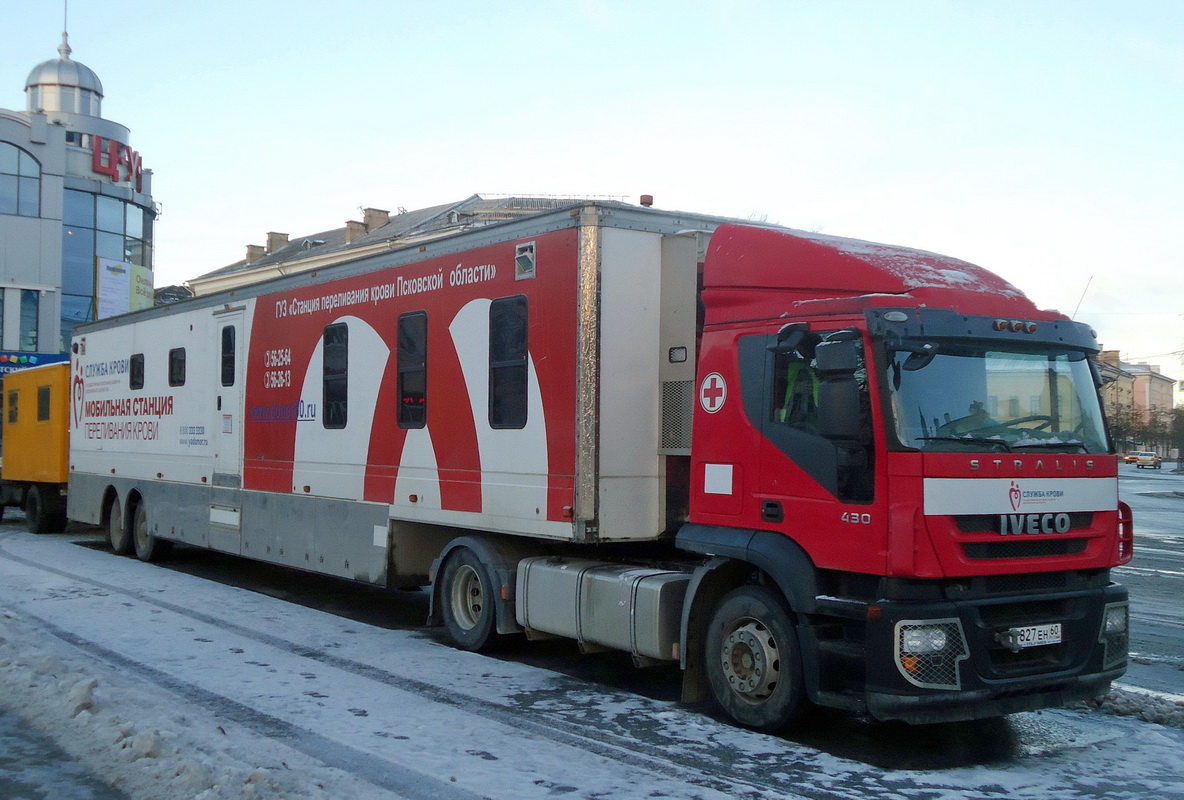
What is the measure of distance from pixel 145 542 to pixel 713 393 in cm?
1132

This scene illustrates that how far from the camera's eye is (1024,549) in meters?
6.02

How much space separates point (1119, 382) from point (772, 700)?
127 inches

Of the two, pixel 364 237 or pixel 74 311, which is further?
pixel 364 237

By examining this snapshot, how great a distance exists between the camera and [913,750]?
6.34 m

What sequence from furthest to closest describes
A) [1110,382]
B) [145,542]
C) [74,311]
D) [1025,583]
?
[74,311], [145,542], [1110,382], [1025,583]

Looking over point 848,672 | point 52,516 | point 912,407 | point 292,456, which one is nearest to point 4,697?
point 292,456

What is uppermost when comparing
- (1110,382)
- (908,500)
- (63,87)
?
(63,87)

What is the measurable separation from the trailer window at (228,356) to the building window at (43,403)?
763cm

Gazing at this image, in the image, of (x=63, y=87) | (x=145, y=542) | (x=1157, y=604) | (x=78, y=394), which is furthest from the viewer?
(x=63, y=87)

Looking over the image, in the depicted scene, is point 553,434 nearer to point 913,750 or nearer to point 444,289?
point 444,289

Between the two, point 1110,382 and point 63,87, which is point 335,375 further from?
point 63,87

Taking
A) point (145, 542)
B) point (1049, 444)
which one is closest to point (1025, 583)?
point (1049, 444)

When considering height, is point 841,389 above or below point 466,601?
above

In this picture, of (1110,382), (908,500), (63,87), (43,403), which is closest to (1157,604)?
(1110,382)
